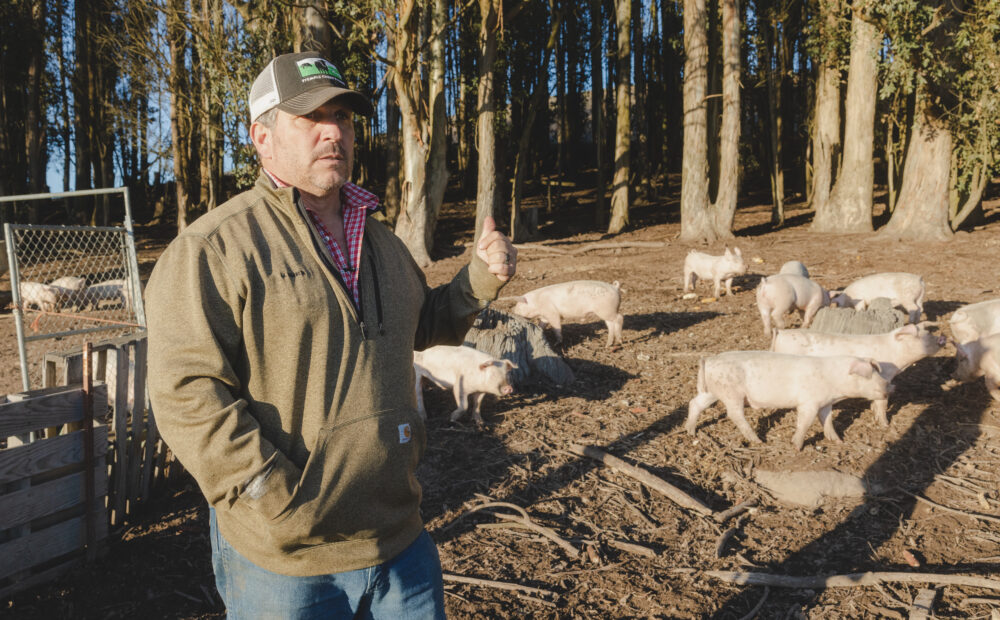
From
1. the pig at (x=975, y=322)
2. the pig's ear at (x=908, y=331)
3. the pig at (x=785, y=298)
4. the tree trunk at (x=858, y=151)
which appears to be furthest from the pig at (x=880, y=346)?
the tree trunk at (x=858, y=151)

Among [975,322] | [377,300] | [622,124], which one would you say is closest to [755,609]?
[377,300]

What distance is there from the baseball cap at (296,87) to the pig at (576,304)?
6673 mm

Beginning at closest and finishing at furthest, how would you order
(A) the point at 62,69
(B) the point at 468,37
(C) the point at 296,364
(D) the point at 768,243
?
1. (C) the point at 296,364
2. (D) the point at 768,243
3. (B) the point at 468,37
4. (A) the point at 62,69

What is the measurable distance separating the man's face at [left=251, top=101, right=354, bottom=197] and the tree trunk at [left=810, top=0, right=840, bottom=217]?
15.9m

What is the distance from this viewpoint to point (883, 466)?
517 centimetres

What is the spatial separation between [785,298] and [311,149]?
290 inches

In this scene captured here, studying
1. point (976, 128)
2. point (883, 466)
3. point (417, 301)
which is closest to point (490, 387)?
point (883, 466)

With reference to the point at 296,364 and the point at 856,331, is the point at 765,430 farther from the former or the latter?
the point at 296,364

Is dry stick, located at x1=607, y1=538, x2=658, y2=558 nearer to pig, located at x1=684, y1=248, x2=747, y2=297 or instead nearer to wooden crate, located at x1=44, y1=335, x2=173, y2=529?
wooden crate, located at x1=44, y1=335, x2=173, y2=529

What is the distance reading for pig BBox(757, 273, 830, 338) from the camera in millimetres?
8227

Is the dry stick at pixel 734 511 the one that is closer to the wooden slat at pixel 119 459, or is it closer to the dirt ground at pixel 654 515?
the dirt ground at pixel 654 515

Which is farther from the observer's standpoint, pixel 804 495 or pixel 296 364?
pixel 804 495

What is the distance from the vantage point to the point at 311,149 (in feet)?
6.70

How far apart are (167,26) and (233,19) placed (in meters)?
2.86
